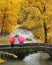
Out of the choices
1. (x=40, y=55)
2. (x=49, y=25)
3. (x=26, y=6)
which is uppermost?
(x=26, y=6)

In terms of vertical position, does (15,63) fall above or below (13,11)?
below

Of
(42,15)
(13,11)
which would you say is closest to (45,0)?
(42,15)

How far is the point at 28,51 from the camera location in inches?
1389

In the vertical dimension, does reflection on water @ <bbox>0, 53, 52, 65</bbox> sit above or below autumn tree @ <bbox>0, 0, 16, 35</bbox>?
below

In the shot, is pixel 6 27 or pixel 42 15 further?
pixel 6 27

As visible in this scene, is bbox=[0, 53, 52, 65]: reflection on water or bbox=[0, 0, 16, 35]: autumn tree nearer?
bbox=[0, 53, 52, 65]: reflection on water

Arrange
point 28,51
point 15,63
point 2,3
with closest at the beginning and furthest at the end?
point 15,63 → point 28,51 → point 2,3

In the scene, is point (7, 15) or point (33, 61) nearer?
point (33, 61)

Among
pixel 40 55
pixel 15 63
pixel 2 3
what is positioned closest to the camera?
pixel 15 63

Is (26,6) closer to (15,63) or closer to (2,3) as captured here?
(2,3)

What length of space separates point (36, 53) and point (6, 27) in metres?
11.0

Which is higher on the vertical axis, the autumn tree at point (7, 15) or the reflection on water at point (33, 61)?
the autumn tree at point (7, 15)

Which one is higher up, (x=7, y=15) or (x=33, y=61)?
(x=7, y=15)

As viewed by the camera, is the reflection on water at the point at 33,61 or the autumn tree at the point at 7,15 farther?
the autumn tree at the point at 7,15
